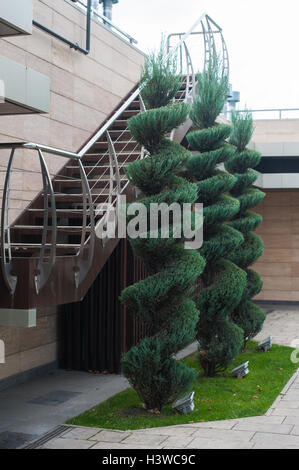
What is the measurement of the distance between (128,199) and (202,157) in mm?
1582

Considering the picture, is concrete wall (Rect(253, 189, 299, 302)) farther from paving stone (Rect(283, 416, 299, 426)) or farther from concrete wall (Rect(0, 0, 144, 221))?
paving stone (Rect(283, 416, 299, 426))

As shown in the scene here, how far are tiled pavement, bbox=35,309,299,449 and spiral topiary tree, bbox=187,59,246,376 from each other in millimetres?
1894

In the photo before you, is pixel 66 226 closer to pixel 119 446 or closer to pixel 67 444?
pixel 67 444

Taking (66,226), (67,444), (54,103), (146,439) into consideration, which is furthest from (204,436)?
(54,103)

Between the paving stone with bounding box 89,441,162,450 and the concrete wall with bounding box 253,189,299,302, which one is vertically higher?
the concrete wall with bounding box 253,189,299,302

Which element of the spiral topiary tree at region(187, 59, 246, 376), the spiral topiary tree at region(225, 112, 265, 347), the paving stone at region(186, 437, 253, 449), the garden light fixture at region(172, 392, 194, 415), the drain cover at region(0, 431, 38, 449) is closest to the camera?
the paving stone at region(186, 437, 253, 449)

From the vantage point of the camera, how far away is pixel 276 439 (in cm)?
605

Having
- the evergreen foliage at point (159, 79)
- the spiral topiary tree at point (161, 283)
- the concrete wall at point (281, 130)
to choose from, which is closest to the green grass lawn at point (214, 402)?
the spiral topiary tree at point (161, 283)

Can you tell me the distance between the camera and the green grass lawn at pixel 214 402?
6.73m

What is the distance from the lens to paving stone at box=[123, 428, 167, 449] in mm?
5953

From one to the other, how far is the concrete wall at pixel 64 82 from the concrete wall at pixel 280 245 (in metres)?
9.21

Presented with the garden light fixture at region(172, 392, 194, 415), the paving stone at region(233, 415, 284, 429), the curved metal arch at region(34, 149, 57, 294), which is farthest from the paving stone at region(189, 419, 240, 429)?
the curved metal arch at region(34, 149, 57, 294)

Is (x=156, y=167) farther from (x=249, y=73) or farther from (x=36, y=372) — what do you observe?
(x=249, y=73)

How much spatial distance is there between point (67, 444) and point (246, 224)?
233 inches
